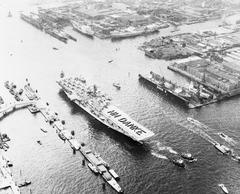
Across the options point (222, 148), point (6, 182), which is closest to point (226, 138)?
point (222, 148)

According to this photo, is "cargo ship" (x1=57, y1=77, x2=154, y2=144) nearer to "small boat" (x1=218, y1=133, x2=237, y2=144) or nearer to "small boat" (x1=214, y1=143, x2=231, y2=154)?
"small boat" (x1=214, y1=143, x2=231, y2=154)

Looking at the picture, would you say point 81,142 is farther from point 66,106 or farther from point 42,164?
point 66,106

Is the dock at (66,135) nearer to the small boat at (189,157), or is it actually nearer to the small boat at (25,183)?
the small boat at (25,183)

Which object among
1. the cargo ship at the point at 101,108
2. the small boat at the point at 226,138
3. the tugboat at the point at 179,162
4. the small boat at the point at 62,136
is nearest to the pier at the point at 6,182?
the small boat at the point at 62,136

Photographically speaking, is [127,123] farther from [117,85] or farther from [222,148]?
[117,85]

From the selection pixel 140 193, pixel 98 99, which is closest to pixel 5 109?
pixel 98 99

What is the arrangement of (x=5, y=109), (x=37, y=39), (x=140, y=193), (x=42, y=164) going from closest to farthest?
1. (x=140, y=193)
2. (x=42, y=164)
3. (x=5, y=109)
4. (x=37, y=39)
